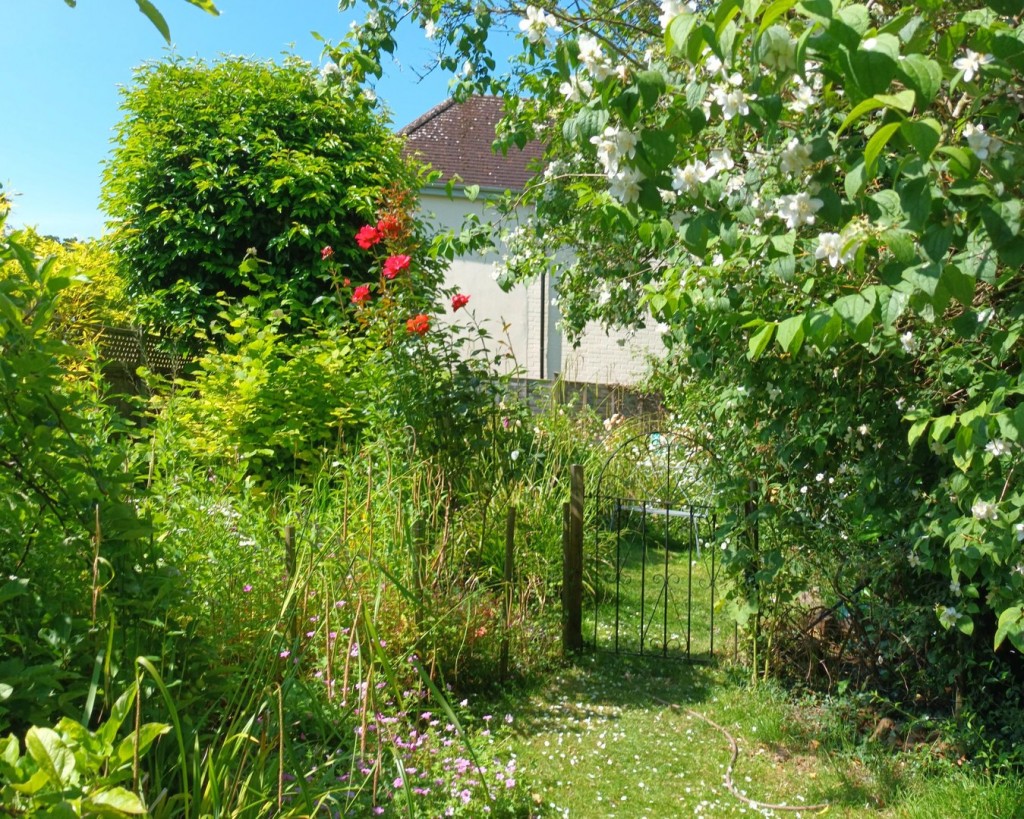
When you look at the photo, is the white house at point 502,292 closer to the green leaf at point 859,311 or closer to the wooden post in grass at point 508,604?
the wooden post in grass at point 508,604

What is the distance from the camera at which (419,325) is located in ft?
15.7

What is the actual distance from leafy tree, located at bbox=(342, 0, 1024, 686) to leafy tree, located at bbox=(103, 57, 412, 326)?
288 centimetres

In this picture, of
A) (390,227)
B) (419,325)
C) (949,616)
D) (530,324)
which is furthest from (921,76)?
(530,324)

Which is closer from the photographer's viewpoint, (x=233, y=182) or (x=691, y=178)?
(x=691, y=178)

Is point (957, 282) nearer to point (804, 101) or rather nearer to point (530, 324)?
point (804, 101)

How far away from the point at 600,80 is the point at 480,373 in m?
3.15

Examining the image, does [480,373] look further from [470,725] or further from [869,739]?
[869,739]

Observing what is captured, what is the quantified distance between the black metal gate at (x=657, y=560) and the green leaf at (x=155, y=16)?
3458mm

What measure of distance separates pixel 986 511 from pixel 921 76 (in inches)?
57.3

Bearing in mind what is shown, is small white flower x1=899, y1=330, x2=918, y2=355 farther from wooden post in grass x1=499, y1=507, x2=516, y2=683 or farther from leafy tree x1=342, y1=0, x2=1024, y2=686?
wooden post in grass x1=499, y1=507, x2=516, y2=683

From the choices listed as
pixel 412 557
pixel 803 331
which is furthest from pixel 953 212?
pixel 412 557

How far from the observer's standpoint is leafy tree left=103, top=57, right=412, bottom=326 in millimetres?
7367

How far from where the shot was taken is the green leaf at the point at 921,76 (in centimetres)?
133

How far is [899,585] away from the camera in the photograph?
137 inches
